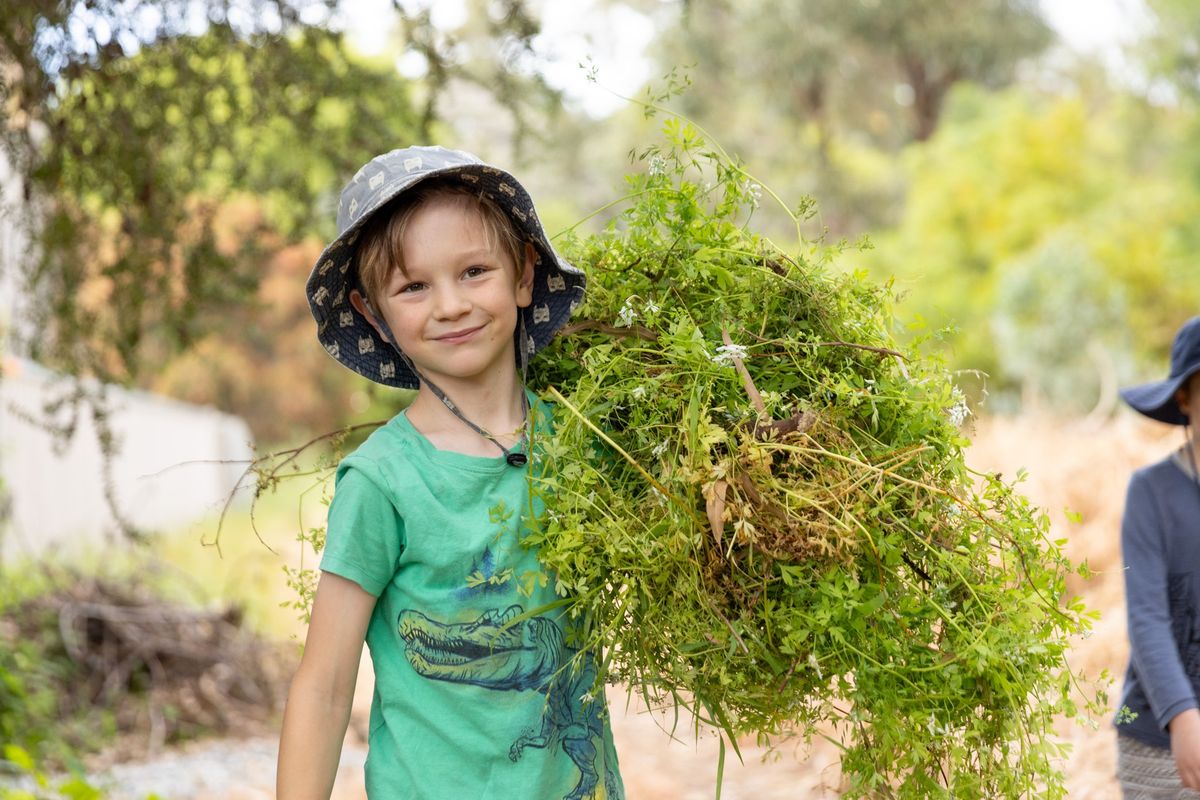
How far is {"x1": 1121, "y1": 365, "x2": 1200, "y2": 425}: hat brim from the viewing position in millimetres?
3279

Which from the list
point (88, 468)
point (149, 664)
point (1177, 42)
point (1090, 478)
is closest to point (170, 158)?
point (149, 664)

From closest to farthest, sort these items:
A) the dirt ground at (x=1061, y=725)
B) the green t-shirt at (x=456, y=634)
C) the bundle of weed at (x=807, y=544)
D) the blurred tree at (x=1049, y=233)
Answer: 1. the bundle of weed at (x=807, y=544)
2. the green t-shirt at (x=456, y=634)
3. the dirt ground at (x=1061, y=725)
4. the blurred tree at (x=1049, y=233)

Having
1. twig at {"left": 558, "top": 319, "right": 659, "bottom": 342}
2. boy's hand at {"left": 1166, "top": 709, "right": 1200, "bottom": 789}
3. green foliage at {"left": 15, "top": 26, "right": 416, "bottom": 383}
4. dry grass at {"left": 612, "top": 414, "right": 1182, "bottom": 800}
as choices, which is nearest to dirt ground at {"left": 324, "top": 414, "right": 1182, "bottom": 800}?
dry grass at {"left": 612, "top": 414, "right": 1182, "bottom": 800}

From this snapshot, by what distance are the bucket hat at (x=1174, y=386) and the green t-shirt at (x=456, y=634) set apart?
199 centimetres

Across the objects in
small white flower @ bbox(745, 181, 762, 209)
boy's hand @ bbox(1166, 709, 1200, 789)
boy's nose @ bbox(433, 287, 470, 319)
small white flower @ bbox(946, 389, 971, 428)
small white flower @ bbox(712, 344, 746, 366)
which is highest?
small white flower @ bbox(745, 181, 762, 209)

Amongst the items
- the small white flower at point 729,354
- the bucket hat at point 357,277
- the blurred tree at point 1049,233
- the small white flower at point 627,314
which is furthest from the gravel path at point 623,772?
the blurred tree at point 1049,233

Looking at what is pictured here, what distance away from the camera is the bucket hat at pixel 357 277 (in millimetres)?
2225

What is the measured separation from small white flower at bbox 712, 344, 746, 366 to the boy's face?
0.44m

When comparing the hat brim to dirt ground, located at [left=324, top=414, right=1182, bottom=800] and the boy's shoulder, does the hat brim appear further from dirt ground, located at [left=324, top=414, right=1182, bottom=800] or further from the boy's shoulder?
the boy's shoulder

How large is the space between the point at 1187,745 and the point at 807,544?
160cm

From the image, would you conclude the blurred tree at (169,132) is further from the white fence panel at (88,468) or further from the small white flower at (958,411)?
the small white flower at (958,411)

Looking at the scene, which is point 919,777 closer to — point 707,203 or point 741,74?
point 707,203

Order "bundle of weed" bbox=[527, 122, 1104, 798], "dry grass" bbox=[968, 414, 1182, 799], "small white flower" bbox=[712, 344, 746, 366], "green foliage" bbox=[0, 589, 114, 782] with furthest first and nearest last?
1. "dry grass" bbox=[968, 414, 1182, 799]
2. "green foliage" bbox=[0, 589, 114, 782]
3. "small white flower" bbox=[712, 344, 746, 366]
4. "bundle of weed" bbox=[527, 122, 1104, 798]

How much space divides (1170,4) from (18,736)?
24.9 meters
